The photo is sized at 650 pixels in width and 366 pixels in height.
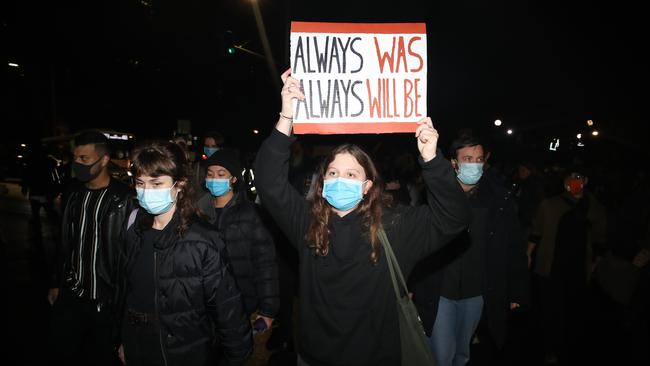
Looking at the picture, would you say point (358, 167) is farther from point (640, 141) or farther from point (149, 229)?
point (640, 141)

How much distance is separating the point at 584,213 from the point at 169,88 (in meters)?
29.6

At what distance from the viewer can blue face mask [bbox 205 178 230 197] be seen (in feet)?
13.1

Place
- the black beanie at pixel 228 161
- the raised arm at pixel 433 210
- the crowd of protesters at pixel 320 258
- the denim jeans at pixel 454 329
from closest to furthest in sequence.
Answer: the raised arm at pixel 433 210
the crowd of protesters at pixel 320 258
the denim jeans at pixel 454 329
the black beanie at pixel 228 161

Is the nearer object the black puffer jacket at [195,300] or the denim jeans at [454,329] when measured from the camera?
the black puffer jacket at [195,300]

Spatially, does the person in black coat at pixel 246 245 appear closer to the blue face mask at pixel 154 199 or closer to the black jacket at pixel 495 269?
the blue face mask at pixel 154 199

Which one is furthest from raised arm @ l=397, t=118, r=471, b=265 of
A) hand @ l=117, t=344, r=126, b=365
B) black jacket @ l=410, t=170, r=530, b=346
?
hand @ l=117, t=344, r=126, b=365

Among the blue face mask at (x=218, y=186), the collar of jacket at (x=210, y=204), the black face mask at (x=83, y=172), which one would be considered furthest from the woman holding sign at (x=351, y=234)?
the black face mask at (x=83, y=172)

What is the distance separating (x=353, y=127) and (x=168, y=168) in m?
1.28

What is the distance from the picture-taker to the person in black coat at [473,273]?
11.5 feet

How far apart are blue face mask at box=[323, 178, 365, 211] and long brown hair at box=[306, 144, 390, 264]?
9 cm

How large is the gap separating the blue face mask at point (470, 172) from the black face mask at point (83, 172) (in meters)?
3.23

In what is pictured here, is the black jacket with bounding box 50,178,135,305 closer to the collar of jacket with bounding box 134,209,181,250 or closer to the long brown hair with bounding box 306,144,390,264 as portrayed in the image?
the collar of jacket with bounding box 134,209,181,250

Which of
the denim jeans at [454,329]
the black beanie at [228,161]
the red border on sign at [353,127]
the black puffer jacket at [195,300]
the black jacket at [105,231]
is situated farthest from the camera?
the black beanie at [228,161]

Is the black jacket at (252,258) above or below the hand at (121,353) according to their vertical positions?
above
